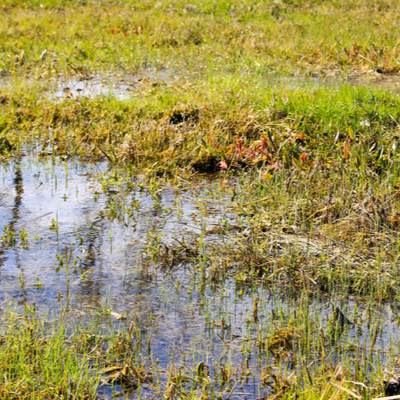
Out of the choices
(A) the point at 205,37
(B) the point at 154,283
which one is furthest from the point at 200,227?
(A) the point at 205,37

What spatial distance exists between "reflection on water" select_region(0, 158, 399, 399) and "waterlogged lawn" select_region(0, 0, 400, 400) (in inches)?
0.5

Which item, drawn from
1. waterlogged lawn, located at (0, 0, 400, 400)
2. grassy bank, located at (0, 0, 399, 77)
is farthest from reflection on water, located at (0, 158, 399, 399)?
grassy bank, located at (0, 0, 399, 77)

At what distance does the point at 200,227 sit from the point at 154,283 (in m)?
0.85

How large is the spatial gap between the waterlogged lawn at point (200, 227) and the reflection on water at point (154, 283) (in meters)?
0.01

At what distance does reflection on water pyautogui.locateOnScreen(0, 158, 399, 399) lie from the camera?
8.98 ft

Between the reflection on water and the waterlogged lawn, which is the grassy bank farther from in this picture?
the reflection on water

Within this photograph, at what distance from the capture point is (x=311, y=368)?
265 centimetres

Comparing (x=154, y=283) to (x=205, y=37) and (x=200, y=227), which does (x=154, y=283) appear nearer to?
(x=200, y=227)

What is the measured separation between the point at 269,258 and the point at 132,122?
3.03m

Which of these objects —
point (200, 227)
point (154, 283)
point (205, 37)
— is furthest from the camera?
point (205, 37)

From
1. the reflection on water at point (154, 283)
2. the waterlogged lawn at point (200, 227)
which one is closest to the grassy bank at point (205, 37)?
the waterlogged lawn at point (200, 227)

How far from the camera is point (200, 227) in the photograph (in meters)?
4.18

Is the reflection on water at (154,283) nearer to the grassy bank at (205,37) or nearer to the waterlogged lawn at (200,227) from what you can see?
the waterlogged lawn at (200,227)

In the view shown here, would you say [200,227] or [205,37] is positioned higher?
[205,37]
